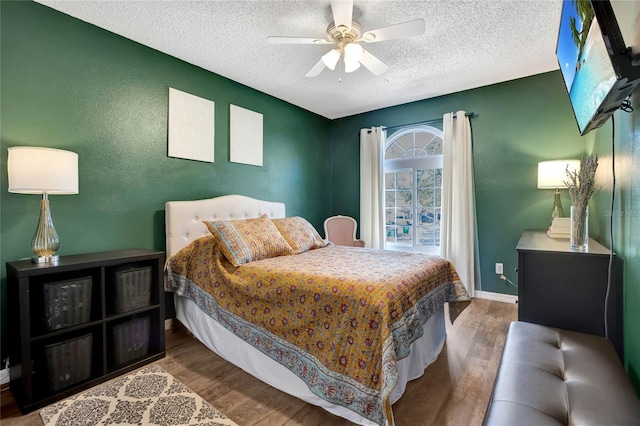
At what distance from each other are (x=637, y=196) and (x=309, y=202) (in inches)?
144

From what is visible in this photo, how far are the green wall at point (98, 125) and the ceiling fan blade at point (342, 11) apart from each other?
176cm

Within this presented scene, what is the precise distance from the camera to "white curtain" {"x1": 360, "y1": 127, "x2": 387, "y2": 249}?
436 cm

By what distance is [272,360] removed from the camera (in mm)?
1879

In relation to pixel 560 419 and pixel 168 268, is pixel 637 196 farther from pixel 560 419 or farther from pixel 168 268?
pixel 168 268

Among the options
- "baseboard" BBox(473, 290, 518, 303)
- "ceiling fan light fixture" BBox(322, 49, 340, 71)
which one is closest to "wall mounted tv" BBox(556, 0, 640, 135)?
"ceiling fan light fixture" BBox(322, 49, 340, 71)

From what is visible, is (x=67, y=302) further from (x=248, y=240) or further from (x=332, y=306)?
(x=332, y=306)

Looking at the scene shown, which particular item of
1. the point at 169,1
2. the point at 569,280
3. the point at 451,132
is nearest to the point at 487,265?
the point at 451,132

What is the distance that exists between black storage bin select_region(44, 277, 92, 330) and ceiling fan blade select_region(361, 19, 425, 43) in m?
2.56

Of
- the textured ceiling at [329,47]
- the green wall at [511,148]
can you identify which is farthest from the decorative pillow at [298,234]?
the green wall at [511,148]

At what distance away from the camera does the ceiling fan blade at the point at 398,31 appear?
192cm

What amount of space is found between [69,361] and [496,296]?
4.13m

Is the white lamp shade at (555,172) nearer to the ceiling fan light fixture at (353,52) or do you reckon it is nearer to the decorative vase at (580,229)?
the decorative vase at (580,229)

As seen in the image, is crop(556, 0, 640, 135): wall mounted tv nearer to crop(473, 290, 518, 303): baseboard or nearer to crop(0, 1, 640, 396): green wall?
crop(0, 1, 640, 396): green wall

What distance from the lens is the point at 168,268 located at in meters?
2.61
